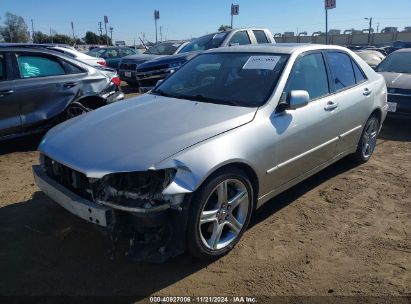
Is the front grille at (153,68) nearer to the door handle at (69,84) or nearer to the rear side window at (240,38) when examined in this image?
the rear side window at (240,38)

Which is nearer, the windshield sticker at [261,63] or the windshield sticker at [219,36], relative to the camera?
the windshield sticker at [261,63]

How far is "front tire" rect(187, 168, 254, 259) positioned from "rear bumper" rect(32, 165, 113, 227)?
61cm

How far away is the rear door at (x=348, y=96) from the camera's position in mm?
4621

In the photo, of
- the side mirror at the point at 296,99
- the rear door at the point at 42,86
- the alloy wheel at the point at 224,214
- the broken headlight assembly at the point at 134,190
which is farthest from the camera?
the rear door at the point at 42,86

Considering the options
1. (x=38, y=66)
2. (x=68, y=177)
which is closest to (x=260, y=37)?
(x=38, y=66)

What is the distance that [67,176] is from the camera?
3238mm

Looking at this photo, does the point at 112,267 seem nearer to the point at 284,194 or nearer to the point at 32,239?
the point at 32,239

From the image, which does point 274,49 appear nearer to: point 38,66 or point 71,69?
point 71,69

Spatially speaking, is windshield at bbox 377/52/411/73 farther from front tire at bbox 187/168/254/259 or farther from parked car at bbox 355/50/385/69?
front tire at bbox 187/168/254/259

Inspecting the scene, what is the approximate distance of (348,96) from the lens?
4746 millimetres

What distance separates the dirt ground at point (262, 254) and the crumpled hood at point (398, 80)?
370cm

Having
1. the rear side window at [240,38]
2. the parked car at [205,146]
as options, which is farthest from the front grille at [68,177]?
the rear side window at [240,38]

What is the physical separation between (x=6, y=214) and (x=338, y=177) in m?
3.93

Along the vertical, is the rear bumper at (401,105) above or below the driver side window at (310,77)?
below
